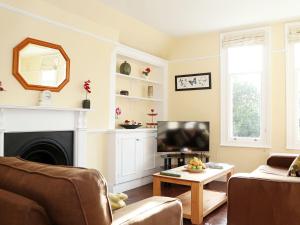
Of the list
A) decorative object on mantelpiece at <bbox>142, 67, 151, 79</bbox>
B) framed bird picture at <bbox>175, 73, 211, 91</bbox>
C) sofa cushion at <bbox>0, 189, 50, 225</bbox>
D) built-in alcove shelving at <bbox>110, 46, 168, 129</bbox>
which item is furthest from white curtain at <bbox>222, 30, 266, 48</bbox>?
sofa cushion at <bbox>0, 189, 50, 225</bbox>

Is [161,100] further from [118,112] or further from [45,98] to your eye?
[45,98]

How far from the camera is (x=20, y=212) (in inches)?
40.9

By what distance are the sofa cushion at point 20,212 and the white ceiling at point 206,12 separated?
10.4 ft

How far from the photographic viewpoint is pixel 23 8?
120 inches

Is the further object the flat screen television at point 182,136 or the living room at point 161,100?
the flat screen television at point 182,136

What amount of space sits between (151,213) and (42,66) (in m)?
2.48

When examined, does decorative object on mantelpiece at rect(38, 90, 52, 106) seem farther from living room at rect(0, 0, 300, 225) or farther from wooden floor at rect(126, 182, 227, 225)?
wooden floor at rect(126, 182, 227, 225)

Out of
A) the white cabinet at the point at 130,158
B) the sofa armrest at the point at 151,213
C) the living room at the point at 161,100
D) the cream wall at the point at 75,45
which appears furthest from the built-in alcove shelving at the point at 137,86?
the sofa armrest at the point at 151,213

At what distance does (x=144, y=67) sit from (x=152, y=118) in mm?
1020

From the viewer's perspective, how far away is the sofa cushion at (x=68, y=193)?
1059 millimetres

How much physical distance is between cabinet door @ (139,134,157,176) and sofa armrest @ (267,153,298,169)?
1968 mm

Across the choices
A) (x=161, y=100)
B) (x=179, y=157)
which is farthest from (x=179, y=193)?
(x=161, y=100)

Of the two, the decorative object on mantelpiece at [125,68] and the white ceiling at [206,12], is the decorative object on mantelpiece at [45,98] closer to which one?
the white ceiling at [206,12]

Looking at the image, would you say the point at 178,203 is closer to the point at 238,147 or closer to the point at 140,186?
the point at 140,186
